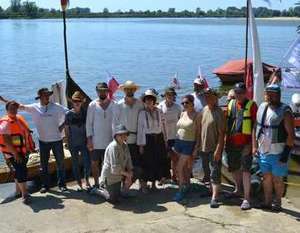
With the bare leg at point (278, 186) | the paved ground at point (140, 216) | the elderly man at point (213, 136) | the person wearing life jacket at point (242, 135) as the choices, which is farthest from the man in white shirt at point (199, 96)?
the bare leg at point (278, 186)

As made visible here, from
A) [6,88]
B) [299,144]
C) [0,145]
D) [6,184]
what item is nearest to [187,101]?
[0,145]

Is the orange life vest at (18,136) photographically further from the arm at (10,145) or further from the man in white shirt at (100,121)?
the man in white shirt at (100,121)

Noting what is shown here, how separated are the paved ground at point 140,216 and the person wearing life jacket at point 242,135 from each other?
1.55ft

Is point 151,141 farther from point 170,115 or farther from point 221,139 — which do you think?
point 221,139

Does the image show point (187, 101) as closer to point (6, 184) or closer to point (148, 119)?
Answer: point (148, 119)

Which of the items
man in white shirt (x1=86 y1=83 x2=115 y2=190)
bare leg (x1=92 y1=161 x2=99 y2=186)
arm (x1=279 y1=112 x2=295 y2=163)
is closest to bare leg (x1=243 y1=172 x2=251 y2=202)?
arm (x1=279 y1=112 x2=295 y2=163)

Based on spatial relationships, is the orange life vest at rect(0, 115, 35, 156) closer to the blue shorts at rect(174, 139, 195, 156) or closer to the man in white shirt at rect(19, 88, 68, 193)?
the man in white shirt at rect(19, 88, 68, 193)

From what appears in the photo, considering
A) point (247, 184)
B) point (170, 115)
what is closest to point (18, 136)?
point (170, 115)

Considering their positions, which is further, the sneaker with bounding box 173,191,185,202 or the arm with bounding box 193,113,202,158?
the sneaker with bounding box 173,191,185,202

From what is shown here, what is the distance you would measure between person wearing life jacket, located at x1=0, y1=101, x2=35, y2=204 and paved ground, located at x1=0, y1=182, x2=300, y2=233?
0.44 metres

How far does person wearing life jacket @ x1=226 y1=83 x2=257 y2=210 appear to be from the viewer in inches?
305

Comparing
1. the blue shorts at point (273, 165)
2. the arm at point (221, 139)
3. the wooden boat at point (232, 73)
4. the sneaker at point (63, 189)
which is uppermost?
the arm at point (221, 139)

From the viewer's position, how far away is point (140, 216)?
782 centimetres

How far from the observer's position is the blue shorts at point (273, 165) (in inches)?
297
